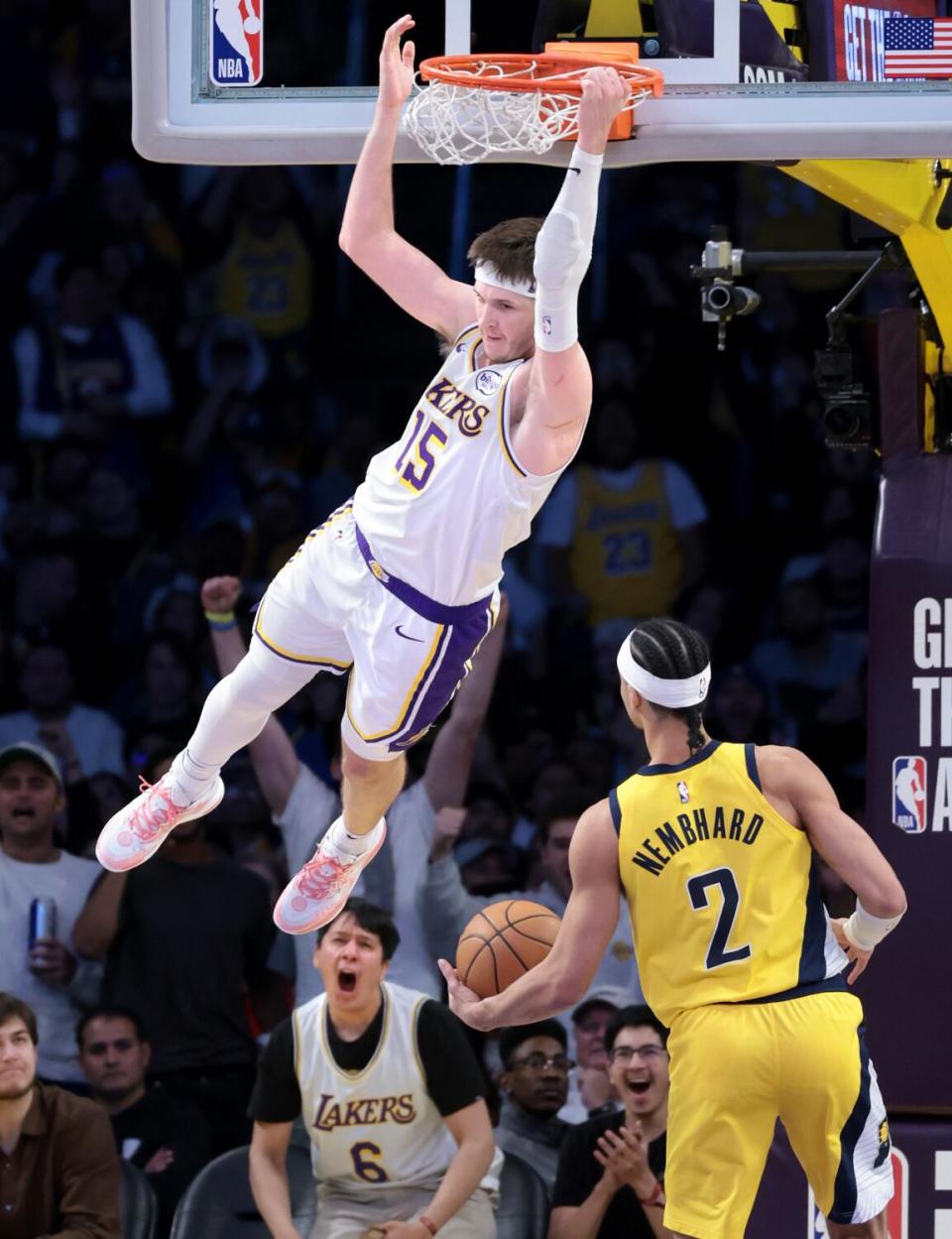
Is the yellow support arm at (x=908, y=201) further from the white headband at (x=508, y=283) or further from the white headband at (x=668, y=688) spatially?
the white headband at (x=668, y=688)

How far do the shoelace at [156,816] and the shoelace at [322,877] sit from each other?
38 cm

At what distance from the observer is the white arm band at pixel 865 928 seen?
5469 millimetres

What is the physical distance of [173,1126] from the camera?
775 cm

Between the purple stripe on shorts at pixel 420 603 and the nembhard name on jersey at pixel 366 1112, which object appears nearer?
the purple stripe on shorts at pixel 420 603

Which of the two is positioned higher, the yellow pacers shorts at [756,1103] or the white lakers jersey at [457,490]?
the white lakers jersey at [457,490]

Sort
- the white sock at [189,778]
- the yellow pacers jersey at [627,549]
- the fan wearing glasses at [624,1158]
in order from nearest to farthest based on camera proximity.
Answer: the white sock at [189,778] < the fan wearing glasses at [624,1158] < the yellow pacers jersey at [627,549]

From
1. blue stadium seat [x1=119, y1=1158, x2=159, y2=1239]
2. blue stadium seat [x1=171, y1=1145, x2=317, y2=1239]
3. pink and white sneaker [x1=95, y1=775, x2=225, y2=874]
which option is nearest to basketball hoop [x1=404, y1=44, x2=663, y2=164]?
pink and white sneaker [x1=95, y1=775, x2=225, y2=874]

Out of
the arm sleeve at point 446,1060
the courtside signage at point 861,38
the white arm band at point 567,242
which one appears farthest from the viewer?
the arm sleeve at point 446,1060

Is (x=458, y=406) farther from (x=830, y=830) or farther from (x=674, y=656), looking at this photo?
(x=830, y=830)

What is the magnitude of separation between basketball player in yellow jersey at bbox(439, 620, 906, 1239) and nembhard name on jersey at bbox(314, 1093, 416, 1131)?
2.04 meters

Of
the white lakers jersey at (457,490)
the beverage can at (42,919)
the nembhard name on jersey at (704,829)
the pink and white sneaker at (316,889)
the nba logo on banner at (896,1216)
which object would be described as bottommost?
the nba logo on banner at (896,1216)

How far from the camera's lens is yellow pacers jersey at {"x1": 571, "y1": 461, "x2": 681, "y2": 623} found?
30.7ft

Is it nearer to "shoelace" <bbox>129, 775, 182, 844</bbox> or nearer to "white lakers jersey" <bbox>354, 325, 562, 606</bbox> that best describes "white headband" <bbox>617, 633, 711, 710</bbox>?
"white lakers jersey" <bbox>354, 325, 562, 606</bbox>

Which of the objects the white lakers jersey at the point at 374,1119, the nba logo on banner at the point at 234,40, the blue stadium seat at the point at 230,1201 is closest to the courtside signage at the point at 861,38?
the nba logo on banner at the point at 234,40
